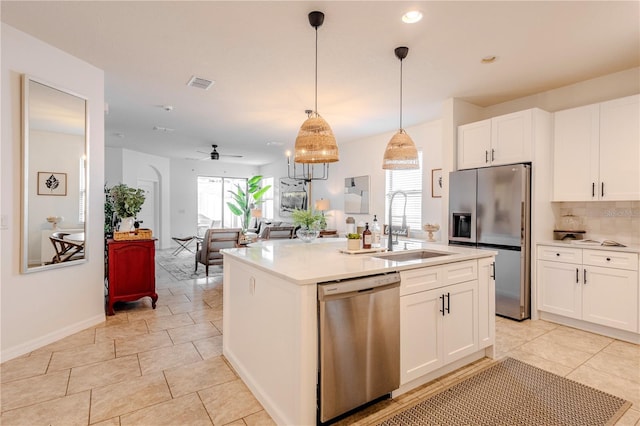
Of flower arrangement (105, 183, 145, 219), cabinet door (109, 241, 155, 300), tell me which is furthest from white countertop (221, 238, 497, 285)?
flower arrangement (105, 183, 145, 219)

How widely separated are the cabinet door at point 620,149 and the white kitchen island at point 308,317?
1.77 m

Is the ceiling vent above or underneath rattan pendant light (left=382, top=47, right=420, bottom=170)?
above

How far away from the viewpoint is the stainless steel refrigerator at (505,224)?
143 inches

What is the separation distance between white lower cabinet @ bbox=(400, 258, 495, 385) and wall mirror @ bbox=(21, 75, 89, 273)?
323cm

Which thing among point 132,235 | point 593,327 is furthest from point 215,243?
point 593,327

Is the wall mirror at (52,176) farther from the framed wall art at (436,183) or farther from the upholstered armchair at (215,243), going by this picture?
the framed wall art at (436,183)

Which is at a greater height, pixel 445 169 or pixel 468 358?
pixel 445 169

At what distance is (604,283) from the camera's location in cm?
321

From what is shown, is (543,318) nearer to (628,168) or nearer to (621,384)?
(621,384)

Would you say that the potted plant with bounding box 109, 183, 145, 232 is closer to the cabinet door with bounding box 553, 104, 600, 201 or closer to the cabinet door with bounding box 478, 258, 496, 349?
the cabinet door with bounding box 478, 258, 496, 349

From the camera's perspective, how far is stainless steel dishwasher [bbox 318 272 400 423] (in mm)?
1759

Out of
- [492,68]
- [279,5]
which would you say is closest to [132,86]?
[279,5]

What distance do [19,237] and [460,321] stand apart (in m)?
3.78

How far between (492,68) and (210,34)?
2.86 metres
